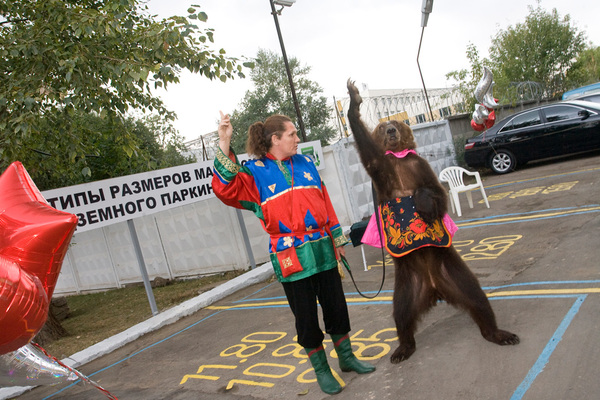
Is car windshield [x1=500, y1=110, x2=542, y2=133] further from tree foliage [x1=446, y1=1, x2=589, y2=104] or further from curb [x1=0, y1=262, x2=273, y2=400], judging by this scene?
tree foliage [x1=446, y1=1, x2=589, y2=104]

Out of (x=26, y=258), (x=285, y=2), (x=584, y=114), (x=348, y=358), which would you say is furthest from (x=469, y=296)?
(x=584, y=114)

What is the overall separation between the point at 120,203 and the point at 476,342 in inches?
186

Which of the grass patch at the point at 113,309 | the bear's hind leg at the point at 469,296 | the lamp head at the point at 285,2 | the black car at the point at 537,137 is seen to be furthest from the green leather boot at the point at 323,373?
the black car at the point at 537,137

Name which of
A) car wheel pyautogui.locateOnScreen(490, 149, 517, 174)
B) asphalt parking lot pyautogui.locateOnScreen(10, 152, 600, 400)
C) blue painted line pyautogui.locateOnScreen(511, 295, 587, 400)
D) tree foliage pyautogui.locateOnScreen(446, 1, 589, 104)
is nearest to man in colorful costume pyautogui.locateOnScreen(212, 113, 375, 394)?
asphalt parking lot pyautogui.locateOnScreen(10, 152, 600, 400)

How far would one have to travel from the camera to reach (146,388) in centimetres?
434

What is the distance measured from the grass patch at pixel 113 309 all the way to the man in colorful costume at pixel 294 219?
408 cm

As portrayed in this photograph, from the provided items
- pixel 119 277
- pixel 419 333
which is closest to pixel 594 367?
pixel 419 333

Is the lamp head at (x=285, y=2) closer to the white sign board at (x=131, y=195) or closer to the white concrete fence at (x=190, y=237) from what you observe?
the white concrete fence at (x=190, y=237)

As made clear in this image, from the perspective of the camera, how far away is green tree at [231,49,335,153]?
26.0 meters

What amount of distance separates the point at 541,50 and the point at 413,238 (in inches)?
943

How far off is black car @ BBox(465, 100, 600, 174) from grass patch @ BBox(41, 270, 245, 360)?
750 centimetres

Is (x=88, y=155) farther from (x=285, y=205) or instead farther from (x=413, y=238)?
(x=413, y=238)

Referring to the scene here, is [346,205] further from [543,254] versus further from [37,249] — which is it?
[37,249]

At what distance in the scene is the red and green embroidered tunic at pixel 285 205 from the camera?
3.16m
